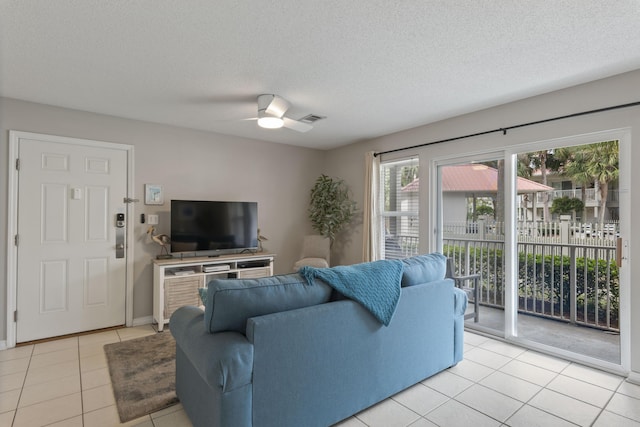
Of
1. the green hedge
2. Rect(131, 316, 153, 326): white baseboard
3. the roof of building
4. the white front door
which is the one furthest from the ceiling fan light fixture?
Rect(131, 316, 153, 326): white baseboard

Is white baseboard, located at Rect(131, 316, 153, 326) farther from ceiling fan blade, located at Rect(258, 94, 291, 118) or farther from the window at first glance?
the window

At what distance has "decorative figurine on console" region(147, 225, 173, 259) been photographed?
12.9 feet

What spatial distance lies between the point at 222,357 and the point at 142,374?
1600 mm

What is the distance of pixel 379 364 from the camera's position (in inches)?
83.7

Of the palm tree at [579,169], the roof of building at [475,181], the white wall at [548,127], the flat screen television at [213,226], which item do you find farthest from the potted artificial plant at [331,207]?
the palm tree at [579,169]

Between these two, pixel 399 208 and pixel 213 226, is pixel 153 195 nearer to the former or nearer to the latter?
pixel 213 226

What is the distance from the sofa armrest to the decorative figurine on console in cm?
249

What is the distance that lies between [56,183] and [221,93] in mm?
2084

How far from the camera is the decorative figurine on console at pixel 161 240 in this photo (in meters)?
3.92

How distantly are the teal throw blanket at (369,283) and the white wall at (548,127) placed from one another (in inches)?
80.2

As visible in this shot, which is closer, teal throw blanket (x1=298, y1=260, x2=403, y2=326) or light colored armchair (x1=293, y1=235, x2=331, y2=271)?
teal throw blanket (x1=298, y1=260, x2=403, y2=326)

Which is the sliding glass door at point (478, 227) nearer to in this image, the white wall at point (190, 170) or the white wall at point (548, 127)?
the white wall at point (548, 127)

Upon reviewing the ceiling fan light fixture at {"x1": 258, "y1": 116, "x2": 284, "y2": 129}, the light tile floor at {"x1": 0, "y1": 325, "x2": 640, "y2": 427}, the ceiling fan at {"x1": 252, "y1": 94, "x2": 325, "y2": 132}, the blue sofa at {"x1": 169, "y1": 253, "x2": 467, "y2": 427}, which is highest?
the ceiling fan at {"x1": 252, "y1": 94, "x2": 325, "y2": 132}

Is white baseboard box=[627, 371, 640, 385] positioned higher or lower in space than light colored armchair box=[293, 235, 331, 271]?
lower
